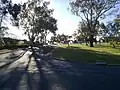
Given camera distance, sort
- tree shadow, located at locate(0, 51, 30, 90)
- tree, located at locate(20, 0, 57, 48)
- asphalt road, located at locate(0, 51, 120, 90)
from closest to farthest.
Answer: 1. tree shadow, located at locate(0, 51, 30, 90)
2. asphalt road, located at locate(0, 51, 120, 90)
3. tree, located at locate(20, 0, 57, 48)

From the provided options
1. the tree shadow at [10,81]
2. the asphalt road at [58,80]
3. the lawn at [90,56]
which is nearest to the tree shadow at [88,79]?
the asphalt road at [58,80]

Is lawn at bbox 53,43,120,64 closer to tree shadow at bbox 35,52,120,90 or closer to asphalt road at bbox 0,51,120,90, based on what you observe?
tree shadow at bbox 35,52,120,90

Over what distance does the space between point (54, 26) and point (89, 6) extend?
2485 cm

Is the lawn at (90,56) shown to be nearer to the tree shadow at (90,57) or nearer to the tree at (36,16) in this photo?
the tree shadow at (90,57)

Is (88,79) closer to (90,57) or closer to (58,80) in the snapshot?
(58,80)

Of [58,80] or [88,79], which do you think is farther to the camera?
[88,79]

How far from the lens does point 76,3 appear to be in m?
67.7

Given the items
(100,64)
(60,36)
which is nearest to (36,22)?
(100,64)

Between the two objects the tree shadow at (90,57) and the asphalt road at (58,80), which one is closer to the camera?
the asphalt road at (58,80)

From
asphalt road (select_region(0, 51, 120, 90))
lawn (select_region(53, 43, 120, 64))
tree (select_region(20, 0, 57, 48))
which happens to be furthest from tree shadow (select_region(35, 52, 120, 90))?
tree (select_region(20, 0, 57, 48))

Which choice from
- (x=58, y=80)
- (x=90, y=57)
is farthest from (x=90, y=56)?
(x=58, y=80)

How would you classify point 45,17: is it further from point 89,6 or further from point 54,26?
point 89,6

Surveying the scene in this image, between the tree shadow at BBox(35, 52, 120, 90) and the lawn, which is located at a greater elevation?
the tree shadow at BBox(35, 52, 120, 90)

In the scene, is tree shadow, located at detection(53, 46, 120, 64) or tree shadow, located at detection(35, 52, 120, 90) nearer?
tree shadow, located at detection(35, 52, 120, 90)
